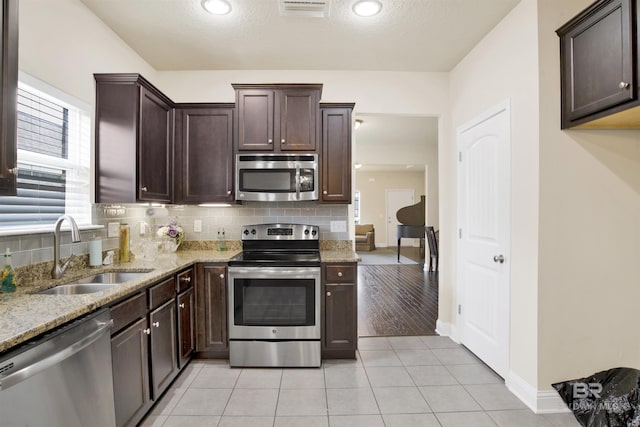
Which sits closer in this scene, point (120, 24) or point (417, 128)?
point (120, 24)

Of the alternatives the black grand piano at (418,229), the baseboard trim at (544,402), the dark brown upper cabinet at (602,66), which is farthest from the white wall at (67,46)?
the black grand piano at (418,229)

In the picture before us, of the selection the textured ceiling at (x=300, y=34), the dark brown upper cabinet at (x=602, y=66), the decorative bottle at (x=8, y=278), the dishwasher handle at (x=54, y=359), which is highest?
the textured ceiling at (x=300, y=34)

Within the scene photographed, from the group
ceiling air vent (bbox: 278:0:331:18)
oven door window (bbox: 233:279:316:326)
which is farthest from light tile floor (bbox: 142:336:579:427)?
ceiling air vent (bbox: 278:0:331:18)

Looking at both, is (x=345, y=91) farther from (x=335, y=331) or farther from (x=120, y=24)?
(x=335, y=331)

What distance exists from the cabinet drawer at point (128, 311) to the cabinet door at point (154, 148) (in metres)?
0.87

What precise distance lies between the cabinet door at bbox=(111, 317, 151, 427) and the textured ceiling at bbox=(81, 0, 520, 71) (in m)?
2.21

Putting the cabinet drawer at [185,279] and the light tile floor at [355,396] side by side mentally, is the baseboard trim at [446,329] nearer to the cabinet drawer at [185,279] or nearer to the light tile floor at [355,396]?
the light tile floor at [355,396]

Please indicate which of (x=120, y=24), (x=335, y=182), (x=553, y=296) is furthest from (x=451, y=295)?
(x=120, y=24)

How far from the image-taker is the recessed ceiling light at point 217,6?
87.9 inches

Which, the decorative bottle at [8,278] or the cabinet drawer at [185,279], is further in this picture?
the cabinet drawer at [185,279]

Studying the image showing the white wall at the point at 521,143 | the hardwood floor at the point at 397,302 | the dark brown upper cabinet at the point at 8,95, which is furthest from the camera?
the hardwood floor at the point at 397,302

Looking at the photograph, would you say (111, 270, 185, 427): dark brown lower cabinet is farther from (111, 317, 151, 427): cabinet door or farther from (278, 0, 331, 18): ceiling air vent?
(278, 0, 331, 18): ceiling air vent

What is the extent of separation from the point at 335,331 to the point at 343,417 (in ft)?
2.50

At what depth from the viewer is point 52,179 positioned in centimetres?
208
